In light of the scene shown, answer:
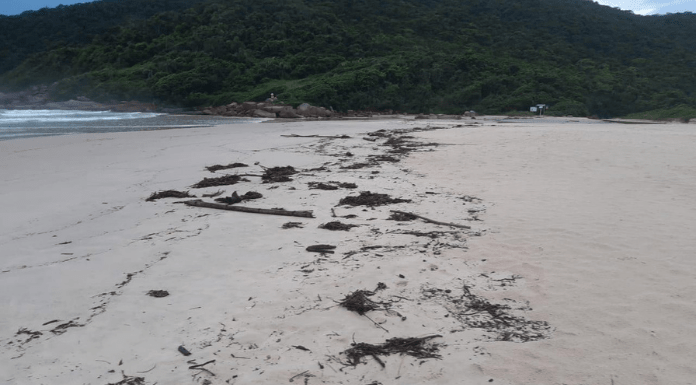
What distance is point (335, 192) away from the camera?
20.5 feet

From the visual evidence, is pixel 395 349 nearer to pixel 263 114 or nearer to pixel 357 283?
pixel 357 283

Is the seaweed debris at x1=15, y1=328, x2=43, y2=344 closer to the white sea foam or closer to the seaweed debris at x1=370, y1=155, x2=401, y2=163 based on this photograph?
the seaweed debris at x1=370, y1=155, x2=401, y2=163

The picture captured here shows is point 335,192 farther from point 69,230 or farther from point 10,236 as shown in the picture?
point 10,236

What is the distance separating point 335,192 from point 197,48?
159ft

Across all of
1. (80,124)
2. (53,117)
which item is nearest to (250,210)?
(80,124)

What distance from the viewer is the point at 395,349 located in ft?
8.30

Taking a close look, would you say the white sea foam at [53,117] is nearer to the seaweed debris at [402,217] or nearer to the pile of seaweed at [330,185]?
the pile of seaweed at [330,185]

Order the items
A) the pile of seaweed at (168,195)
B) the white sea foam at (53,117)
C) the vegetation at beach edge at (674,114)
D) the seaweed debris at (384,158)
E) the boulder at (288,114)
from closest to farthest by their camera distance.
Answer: the pile of seaweed at (168,195)
the seaweed debris at (384,158)
the white sea foam at (53,117)
the vegetation at beach edge at (674,114)
the boulder at (288,114)

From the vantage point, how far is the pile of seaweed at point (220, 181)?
676 cm

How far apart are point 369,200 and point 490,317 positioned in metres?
2.98

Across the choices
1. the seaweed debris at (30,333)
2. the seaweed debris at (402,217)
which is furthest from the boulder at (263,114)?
the seaweed debris at (30,333)

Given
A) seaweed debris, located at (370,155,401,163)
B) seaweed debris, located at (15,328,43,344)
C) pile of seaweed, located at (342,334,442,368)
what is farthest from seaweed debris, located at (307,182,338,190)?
seaweed debris, located at (15,328,43,344)

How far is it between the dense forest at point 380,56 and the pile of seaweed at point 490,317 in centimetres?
3354

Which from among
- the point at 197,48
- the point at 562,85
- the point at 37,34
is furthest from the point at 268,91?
the point at 37,34
